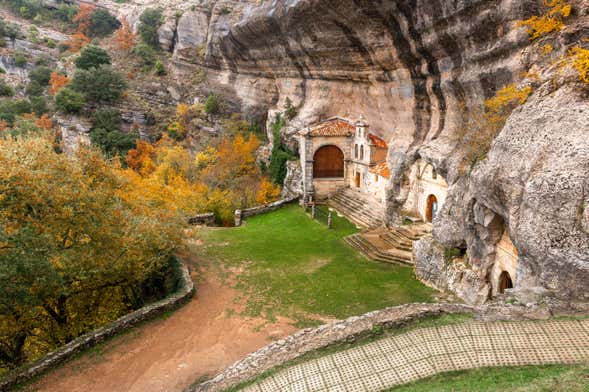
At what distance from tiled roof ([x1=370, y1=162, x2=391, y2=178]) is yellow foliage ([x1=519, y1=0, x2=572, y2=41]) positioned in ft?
36.1

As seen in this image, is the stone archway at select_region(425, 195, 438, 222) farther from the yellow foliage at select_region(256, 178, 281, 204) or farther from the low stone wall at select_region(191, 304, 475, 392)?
the yellow foliage at select_region(256, 178, 281, 204)

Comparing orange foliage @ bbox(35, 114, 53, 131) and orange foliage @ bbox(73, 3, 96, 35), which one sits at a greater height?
orange foliage @ bbox(73, 3, 96, 35)

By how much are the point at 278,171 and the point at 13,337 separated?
22996 mm

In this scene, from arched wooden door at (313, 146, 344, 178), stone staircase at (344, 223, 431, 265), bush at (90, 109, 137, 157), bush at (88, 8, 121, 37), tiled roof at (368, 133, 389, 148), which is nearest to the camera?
stone staircase at (344, 223, 431, 265)

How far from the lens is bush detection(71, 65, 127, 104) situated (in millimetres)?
42375

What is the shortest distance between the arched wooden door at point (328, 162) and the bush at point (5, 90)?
45600mm

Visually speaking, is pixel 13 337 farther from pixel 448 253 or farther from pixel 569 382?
pixel 448 253

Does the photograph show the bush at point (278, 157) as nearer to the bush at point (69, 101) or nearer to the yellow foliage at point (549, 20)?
the yellow foliage at point (549, 20)

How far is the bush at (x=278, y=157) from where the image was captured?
103 feet

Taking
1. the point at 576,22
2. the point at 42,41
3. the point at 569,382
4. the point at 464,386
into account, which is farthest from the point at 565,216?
the point at 42,41

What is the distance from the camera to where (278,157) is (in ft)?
104

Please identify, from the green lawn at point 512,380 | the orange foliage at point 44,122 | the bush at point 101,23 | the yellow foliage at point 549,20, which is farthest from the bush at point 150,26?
the green lawn at point 512,380

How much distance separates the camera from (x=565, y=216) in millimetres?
7484

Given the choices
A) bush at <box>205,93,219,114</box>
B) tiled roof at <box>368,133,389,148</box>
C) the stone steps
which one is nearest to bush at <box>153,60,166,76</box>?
bush at <box>205,93,219,114</box>
